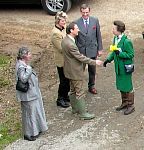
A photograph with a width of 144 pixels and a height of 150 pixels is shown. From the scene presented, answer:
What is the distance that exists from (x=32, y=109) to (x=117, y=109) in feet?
5.38

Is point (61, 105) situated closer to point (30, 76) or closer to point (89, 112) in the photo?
point (89, 112)

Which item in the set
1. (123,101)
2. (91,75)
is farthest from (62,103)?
(123,101)

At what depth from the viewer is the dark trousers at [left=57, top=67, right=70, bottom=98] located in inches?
334

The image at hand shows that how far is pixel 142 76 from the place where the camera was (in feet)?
31.7

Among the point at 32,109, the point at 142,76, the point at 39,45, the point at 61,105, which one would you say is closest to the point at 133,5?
the point at 39,45

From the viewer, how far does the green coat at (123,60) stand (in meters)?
7.88

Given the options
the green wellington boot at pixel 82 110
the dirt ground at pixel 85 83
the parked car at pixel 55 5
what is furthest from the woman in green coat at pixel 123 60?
the parked car at pixel 55 5

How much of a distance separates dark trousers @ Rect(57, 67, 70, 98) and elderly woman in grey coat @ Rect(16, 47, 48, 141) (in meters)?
1.00

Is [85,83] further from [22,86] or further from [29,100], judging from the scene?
[22,86]

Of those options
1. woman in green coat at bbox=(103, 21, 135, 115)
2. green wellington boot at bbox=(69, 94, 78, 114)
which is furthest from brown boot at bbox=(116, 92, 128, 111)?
green wellington boot at bbox=(69, 94, 78, 114)

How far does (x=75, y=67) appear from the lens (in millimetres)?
7938

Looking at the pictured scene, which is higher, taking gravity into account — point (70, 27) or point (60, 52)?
point (70, 27)

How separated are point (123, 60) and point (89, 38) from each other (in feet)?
3.06

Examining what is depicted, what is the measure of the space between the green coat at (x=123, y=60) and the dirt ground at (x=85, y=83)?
51 cm
